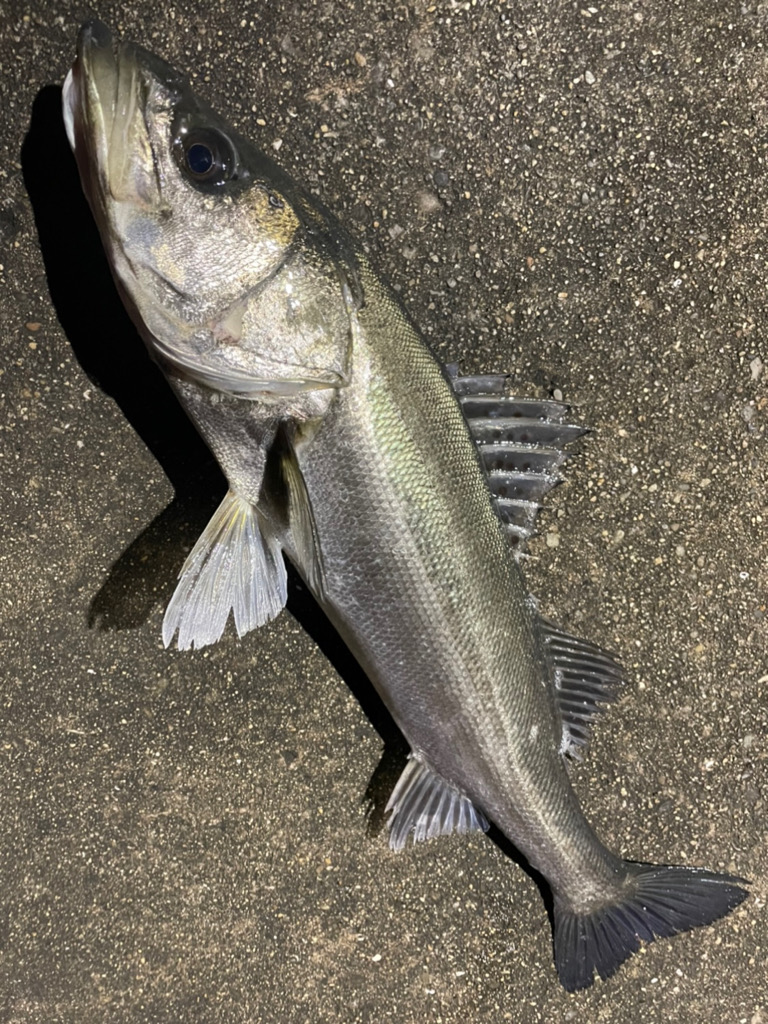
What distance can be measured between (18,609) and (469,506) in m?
1.45

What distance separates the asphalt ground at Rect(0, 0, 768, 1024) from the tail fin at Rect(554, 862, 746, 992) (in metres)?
0.14

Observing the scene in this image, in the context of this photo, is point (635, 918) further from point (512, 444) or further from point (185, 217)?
point (185, 217)

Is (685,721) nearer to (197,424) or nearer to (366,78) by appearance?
(197,424)

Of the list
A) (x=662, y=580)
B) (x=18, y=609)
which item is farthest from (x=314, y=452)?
(x=662, y=580)

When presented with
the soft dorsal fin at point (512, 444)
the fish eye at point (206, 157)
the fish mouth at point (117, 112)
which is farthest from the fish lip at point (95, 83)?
the soft dorsal fin at point (512, 444)

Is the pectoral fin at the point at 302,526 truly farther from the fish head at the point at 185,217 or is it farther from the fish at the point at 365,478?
the fish head at the point at 185,217

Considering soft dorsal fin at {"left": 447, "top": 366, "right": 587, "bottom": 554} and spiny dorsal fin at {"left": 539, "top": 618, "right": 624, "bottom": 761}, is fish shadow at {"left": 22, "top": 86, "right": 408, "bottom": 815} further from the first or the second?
soft dorsal fin at {"left": 447, "top": 366, "right": 587, "bottom": 554}

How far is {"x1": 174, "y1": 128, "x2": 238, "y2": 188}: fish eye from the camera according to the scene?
1.39 m

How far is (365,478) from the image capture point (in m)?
1.52

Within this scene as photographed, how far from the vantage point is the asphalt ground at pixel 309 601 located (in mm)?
1899

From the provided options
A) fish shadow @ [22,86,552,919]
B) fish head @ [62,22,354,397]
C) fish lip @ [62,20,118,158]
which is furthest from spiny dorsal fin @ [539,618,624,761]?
fish lip @ [62,20,118,158]

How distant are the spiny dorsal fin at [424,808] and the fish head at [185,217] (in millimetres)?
1202

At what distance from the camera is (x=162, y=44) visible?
1837 millimetres

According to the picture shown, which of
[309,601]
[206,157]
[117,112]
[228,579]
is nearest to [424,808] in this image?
[309,601]
